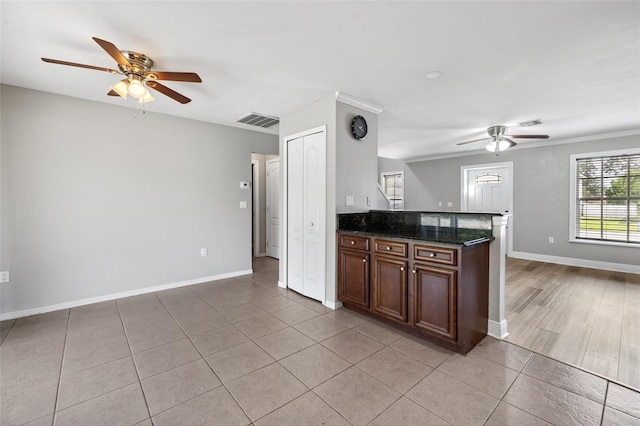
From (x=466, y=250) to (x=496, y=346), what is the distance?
93 centimetres

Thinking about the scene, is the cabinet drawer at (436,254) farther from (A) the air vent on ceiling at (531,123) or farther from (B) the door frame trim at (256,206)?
(B) the door frame trim at (256,206)

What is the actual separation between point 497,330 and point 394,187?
20.0 ft

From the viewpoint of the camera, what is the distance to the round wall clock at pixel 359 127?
3262 millimetres

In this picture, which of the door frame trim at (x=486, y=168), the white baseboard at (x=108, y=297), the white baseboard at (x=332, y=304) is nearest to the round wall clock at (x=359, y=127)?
the white baseboard at (x=332, y=304)

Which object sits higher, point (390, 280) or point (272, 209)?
point (272, 209)

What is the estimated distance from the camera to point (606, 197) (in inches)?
198

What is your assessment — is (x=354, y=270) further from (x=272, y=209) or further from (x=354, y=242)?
(x=272, y=209)

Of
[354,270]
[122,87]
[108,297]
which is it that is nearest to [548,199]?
[354,270]

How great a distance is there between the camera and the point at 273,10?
178 centimetres

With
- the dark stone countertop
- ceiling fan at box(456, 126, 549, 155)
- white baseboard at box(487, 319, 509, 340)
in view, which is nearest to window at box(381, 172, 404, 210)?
ceiling fan at box(456, 126, 549, 155)

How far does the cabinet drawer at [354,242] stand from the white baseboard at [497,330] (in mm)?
1317

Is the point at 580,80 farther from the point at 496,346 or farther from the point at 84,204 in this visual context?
the point at 84,204

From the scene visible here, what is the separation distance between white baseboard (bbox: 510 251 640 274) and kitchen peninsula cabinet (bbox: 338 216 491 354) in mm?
4397

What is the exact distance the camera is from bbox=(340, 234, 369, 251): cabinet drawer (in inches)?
114
